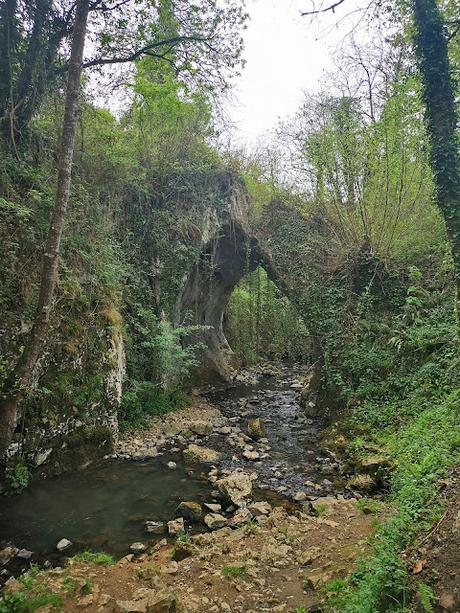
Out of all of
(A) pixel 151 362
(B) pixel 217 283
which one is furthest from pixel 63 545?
(B) pixel 217 283

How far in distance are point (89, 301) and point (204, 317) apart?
322 inches

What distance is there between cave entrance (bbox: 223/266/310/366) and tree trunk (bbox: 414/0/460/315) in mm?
13193

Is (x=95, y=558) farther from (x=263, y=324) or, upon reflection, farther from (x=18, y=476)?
(x=263, y=324)

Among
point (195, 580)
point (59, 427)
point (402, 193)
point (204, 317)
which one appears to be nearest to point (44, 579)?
point (195, 580)

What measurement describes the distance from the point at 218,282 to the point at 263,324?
17.4 feet

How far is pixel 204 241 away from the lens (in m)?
13.7

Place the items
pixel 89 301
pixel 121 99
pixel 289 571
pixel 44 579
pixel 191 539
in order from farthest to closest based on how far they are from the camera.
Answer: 1. pixel 121 99
2. pixel 89 301
3. pixel 191 539
4. pixel 289 571
5. pixel 44 579

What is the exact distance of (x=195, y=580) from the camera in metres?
4.02

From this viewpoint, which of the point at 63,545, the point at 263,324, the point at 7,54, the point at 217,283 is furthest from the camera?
the point at 263,324

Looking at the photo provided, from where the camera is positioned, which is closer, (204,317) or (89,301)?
(89,301)

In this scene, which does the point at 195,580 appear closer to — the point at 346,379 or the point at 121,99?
the point at 346,379

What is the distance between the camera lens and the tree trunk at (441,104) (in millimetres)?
5957

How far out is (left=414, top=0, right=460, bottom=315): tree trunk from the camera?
5957 mm

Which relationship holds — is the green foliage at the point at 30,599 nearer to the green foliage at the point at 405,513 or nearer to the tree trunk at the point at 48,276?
the tree trunk at the point at 48,276
